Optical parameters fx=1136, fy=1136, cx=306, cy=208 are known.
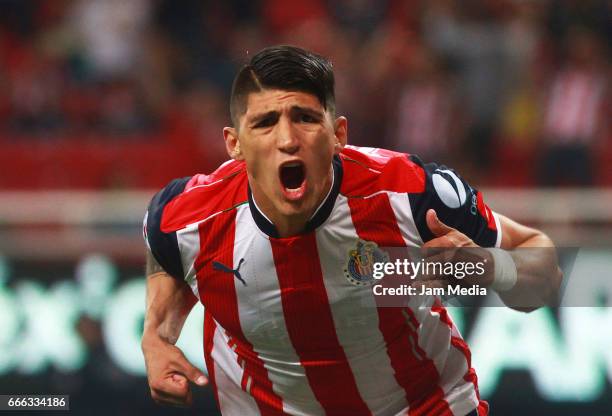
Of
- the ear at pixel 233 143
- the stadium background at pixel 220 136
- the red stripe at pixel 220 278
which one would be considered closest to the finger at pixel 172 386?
the red stripe at pixel 220 278

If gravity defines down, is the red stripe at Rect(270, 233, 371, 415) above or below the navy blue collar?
below

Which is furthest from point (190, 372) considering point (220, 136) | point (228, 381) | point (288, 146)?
point (220, 136)

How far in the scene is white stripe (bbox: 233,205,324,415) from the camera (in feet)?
12.4

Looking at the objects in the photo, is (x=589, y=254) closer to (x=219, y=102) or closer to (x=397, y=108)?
(x=397, y=108)

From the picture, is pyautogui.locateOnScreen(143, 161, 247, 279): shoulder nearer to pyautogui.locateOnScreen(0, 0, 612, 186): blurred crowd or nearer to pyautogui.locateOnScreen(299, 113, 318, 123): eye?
pyautogui.locateOnScreen(299, 113, 318, 123): eye

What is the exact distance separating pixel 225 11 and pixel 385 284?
6856mm

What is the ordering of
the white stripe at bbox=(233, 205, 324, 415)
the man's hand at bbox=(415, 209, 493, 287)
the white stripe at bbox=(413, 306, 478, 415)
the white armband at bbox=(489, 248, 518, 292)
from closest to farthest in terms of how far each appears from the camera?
the man's hand at bbox=(415, 209, 493, 287) → the white armband at bbox=(489, 248, 518, 292) → the white stripe at bbox=(233, 205, 324, 415) → the white stripe at bbox=(413, 306, 478, 415)

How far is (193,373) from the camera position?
12.2 feet

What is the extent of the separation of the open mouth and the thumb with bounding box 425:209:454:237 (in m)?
0.40

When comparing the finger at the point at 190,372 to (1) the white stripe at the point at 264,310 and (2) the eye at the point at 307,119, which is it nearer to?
(1) the white stripe at the point at 264,310

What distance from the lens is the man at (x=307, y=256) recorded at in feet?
11.9

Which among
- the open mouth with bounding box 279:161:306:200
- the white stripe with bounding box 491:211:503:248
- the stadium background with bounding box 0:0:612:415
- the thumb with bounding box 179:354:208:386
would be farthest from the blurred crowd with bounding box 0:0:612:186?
the thumb with bounding box 179:354:208:386

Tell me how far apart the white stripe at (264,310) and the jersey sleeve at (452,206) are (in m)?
0.52

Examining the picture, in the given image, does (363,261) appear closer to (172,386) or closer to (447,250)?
(447,250)
